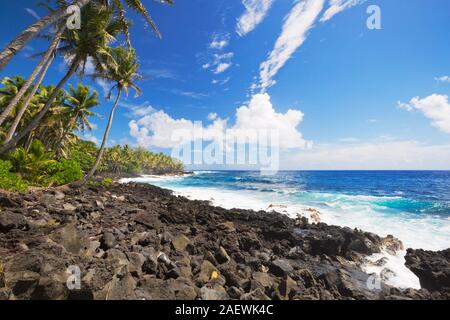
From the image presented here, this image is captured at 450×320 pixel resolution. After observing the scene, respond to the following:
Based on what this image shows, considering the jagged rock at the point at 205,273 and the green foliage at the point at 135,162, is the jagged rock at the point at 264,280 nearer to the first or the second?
the jagged rock at the point at 205,273

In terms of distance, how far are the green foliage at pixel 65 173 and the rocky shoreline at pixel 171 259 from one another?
3.98 m

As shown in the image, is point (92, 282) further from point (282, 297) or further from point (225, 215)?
point (225, 215)

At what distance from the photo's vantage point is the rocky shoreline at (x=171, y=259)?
4.05 m

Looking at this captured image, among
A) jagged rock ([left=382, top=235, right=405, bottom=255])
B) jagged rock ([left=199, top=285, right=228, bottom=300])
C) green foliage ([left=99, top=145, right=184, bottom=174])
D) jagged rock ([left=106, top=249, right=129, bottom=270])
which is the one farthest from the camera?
green foliage ([left=99, top=145, right=184, bottom=174])

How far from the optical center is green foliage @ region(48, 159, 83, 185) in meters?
→ 14.1

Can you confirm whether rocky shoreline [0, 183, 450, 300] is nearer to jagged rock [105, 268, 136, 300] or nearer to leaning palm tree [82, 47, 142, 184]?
jagged rock [105, 268, 136, 300]

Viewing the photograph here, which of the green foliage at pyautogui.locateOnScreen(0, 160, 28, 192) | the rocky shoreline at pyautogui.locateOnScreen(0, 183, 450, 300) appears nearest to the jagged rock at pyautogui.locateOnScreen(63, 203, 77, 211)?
the rocky shoreline at pyautogui.locateOnScreen(0, 183, 450, 300)

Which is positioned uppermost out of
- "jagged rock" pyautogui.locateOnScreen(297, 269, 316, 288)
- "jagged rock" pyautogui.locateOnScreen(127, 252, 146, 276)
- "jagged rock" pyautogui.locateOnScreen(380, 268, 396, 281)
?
"jagged rock" pyautogui.locateOnScreen(127, 252, 146, 276)

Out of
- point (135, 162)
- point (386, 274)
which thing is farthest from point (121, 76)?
point (135, 162)

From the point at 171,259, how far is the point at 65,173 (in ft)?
43.0

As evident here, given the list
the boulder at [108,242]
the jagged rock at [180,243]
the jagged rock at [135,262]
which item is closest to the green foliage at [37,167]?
the boulder at [108,242]

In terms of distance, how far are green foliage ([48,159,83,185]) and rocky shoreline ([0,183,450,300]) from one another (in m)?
3.98

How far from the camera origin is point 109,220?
838 cm
